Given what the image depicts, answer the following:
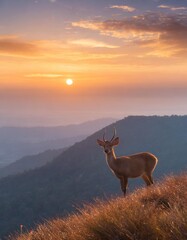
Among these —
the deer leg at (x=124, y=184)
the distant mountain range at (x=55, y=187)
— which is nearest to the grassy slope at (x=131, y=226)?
the deer leg at (x=124, y=184)

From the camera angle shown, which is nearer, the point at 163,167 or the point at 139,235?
the point at 139,235

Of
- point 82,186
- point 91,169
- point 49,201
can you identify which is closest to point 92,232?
point 49,201

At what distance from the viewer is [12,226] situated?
117000 mm

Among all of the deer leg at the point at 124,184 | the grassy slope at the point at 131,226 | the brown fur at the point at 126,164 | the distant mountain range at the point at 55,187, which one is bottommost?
the distant mountain range at the point at 55,187

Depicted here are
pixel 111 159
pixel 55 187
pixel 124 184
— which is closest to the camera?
pixel 124 184

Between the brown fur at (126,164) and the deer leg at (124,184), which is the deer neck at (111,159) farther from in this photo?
the deer leg at (124,184)

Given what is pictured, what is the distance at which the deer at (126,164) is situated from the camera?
1673 centimetres

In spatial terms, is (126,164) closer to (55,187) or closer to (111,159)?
(111,159)

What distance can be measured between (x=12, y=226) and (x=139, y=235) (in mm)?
116546

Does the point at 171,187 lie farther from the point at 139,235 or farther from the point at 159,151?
the point at 159,151

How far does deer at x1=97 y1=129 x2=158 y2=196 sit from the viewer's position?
659 inches

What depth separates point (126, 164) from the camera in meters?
16.9

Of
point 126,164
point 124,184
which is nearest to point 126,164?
point 126,164

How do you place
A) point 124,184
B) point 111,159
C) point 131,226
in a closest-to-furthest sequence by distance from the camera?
point 131,226, point 124,184, point 111,159
